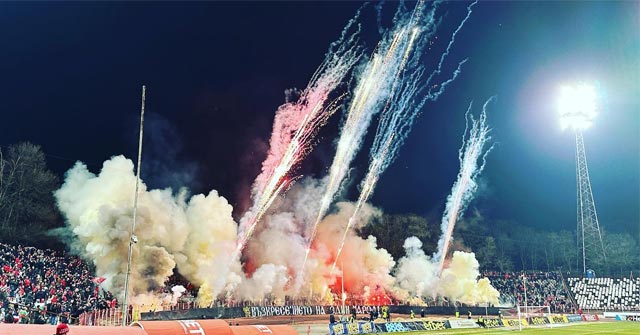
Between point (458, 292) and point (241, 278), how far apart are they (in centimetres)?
3392

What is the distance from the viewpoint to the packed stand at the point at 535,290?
75062 millimetres

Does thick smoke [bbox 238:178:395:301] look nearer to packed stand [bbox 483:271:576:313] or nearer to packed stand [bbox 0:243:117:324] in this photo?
packed stand [bbox 483:271:576:313]

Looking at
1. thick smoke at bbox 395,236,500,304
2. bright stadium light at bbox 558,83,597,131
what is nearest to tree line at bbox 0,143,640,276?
thick smoke at bbox 395,236,500,304

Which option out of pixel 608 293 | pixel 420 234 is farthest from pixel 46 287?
pixel 608 293

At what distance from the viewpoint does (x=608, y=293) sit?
247ft

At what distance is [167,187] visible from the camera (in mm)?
65875

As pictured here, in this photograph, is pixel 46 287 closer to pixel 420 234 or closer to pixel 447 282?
pixel 447 282

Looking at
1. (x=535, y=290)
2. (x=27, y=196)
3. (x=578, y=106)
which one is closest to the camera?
(x=27, y=196)

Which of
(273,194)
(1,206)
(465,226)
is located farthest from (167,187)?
(465,226)

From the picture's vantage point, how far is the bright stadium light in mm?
68438

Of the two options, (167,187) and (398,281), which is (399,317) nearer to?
(398,281)

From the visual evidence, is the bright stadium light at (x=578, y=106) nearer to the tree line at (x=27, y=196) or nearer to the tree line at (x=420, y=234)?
the tree line at (x=420, y=234)

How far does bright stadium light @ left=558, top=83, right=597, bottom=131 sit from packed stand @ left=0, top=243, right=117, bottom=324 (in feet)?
202

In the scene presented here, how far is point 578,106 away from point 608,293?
29.1m
